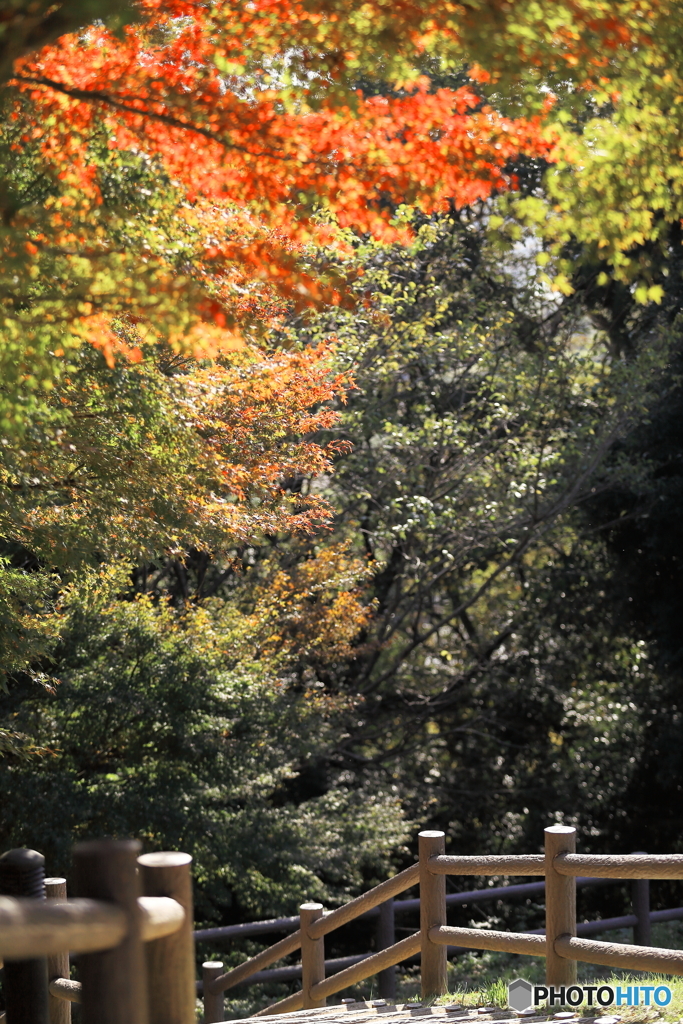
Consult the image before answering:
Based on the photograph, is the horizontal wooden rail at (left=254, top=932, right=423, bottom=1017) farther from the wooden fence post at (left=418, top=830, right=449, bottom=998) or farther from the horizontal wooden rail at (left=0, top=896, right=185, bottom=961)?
the horizontal wooden rail at (left=0, top=896, right=185, bottom=961)

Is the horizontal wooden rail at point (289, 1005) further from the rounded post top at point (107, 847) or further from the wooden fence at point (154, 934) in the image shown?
the rounded post top at point (107, 847)

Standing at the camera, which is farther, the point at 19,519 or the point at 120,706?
the point at 120,706

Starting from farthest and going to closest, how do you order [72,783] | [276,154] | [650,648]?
[650,648] → [72,783] → [276,154]

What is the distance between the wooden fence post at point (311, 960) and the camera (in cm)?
615

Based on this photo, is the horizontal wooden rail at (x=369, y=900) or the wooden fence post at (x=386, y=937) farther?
the wooden fence post at (x=386, y=937)

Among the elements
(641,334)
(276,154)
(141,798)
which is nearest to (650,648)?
(641,334)

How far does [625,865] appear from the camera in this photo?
13.9ft

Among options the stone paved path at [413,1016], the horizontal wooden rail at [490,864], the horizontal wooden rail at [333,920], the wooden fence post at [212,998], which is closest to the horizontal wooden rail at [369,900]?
the horizontal wooden rail at [333,920]

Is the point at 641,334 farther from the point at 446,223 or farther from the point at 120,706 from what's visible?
the point at 120,706

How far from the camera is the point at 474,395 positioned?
44.7 feet

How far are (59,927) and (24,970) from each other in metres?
1.15

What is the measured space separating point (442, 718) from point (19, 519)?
11.1m

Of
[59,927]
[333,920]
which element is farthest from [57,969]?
[59,927]

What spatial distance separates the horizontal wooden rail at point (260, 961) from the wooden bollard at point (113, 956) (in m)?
4.66
